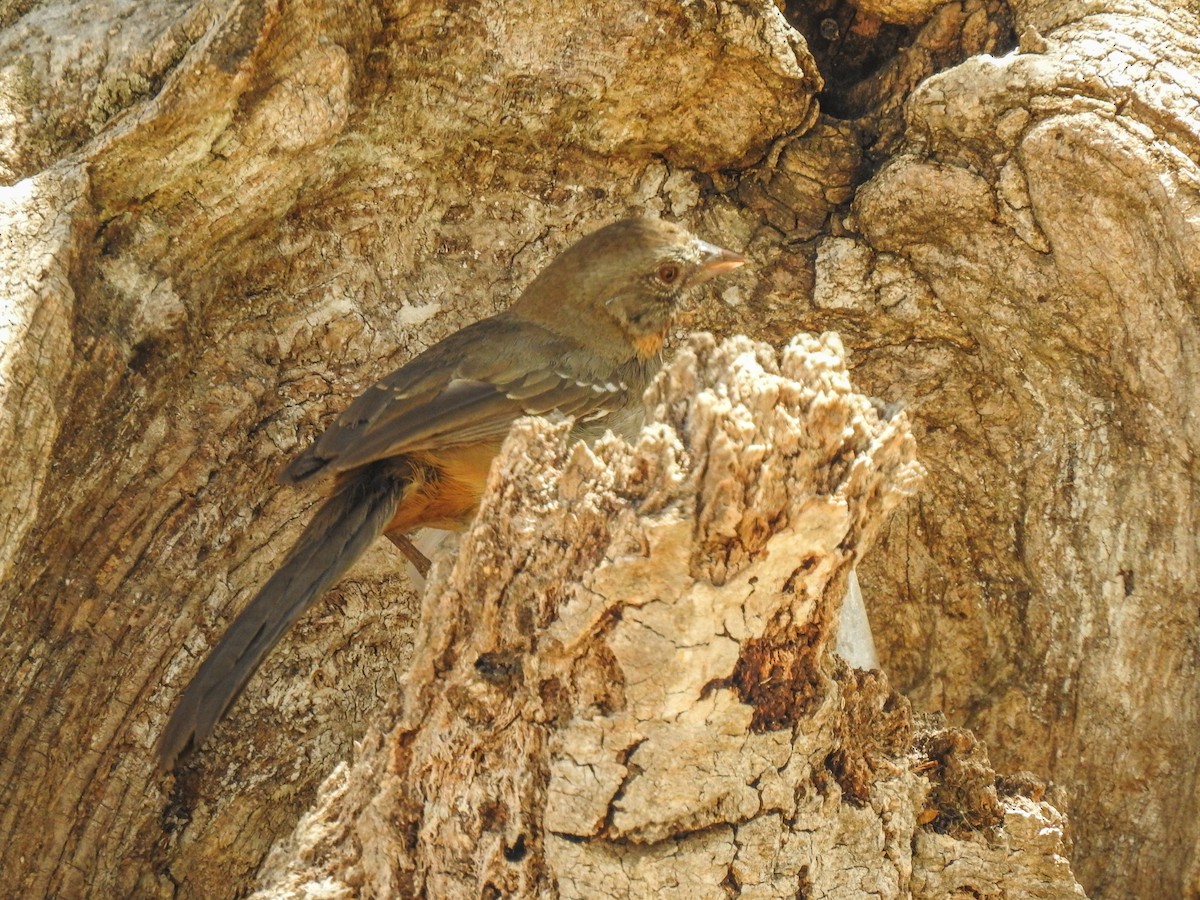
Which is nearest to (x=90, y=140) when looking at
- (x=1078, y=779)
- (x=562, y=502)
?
(x=562, y=502)

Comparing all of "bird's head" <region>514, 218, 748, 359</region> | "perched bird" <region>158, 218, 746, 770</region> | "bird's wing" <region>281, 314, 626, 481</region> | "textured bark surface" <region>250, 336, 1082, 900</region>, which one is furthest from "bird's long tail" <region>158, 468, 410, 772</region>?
"bird's head" <region>514, 218, 748, 359</region>

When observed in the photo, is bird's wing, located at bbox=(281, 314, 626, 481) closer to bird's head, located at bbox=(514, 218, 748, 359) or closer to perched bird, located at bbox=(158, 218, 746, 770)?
perched bird, located at bbox=(158, 218, 746, 770)

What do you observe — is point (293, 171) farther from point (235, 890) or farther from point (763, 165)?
point (235, 890)

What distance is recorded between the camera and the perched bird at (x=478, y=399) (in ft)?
12.7

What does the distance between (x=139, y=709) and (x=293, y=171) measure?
1.70 m

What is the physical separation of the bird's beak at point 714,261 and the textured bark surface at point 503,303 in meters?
0.27

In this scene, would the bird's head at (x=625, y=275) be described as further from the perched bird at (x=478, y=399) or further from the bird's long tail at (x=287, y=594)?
the bird's long tail at (x=287, y=594)

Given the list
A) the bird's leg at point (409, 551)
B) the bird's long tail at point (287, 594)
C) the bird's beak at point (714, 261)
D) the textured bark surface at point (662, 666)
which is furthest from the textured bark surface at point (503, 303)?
the textured bark surface at point (662, 666)

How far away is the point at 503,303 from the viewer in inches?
192

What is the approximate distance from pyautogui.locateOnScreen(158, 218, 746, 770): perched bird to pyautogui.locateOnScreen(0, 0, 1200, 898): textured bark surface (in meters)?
0.30

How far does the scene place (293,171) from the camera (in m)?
4.19

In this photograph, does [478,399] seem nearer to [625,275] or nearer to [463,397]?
[463,397]

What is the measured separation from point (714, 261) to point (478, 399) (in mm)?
922

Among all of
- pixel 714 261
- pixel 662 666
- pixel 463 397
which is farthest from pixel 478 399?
pixel 662 666
